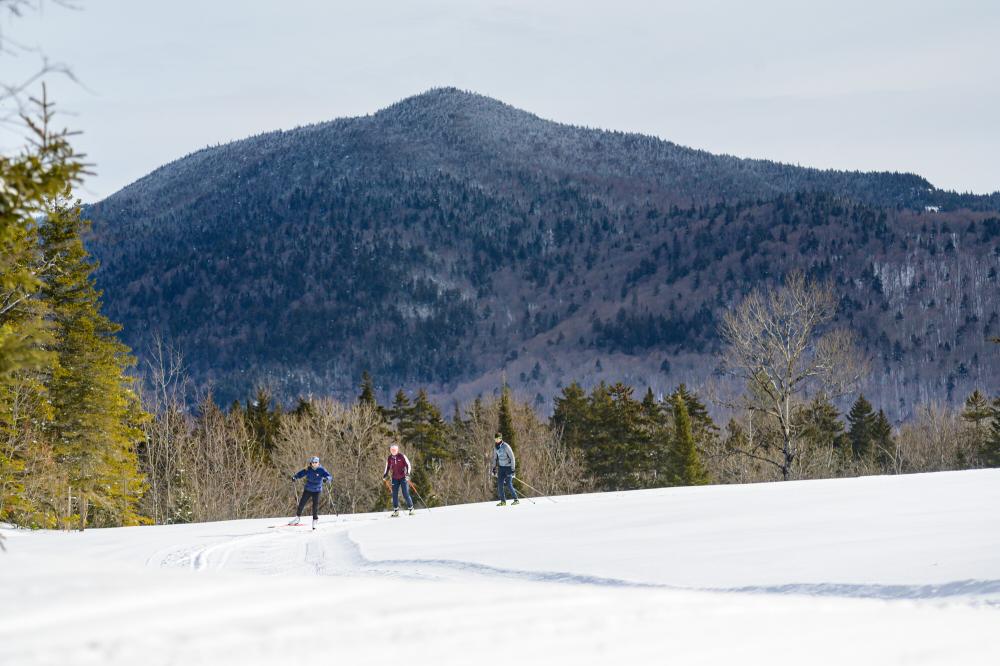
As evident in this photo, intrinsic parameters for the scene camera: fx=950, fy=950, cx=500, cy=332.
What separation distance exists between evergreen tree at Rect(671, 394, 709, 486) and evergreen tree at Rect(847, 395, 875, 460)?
33566mm

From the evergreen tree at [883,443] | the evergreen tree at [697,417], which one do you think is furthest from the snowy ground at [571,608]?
the evergreen tree at [883,443]

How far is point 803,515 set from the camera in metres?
16.4

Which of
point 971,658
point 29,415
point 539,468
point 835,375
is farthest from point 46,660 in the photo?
point 539,468

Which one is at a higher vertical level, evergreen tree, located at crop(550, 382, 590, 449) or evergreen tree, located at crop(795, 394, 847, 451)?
evergreen tree, located at crop(550, 382, 590, 449)

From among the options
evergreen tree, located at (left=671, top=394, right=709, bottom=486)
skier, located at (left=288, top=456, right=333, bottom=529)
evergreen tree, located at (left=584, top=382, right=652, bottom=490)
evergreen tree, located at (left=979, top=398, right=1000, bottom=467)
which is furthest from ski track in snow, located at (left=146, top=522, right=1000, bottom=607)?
evergreen tree, located at (left=979, top=398, right=1000, bottom=467)

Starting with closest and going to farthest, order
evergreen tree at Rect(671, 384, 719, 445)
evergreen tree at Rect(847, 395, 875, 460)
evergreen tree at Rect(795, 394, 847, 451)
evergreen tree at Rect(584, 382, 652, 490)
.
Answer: evergreen tree at Rect(584, 382, 652, 490) < evergreen tree at Rect(795, 394, 847, 451) < evergreen tree at Rect(671, 384, 719, 445) < evergreen tree at Rect(847, 395, 875, 460)

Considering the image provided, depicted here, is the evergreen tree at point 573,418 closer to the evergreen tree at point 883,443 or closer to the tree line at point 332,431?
the tree line at point 332,431

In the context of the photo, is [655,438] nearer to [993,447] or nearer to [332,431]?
[332,431]

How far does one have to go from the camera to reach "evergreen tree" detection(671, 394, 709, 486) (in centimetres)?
6850

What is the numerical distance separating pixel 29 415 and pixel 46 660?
34609mm

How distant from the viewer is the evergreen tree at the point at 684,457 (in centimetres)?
6850

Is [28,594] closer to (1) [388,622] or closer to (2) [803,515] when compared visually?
(1) [388,622]

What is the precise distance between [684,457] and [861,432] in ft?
Result: 123

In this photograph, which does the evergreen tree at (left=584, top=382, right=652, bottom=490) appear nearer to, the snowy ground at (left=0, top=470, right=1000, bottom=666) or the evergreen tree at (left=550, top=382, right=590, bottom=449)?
the evergreen tree at (left=550, top=382, right=590, bottom=449)
